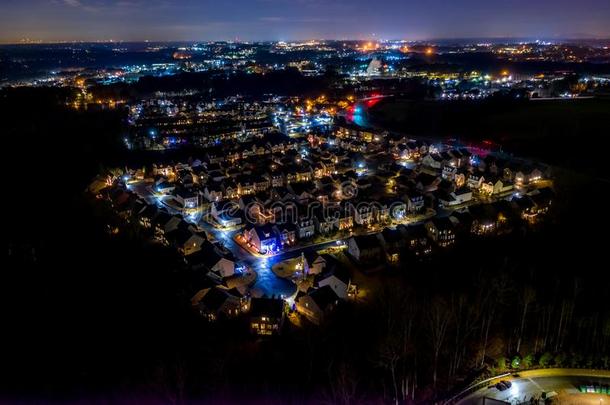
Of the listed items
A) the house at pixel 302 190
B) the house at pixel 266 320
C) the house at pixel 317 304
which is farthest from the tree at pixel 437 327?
the house at pixel 302 190

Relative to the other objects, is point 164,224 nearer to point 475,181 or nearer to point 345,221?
point 345,221

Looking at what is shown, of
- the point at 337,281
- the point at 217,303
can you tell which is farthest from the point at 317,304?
the point at 217,303

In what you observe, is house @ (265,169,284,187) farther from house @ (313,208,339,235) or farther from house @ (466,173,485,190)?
house @ (466,173,485,190)

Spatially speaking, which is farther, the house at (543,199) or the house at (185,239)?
the house at (543,199)

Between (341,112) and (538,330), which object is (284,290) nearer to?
(538,330)

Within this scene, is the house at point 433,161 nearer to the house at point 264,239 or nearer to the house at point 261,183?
the house at point 261,183

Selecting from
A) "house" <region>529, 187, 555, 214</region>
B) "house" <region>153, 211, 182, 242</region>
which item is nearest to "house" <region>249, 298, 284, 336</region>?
"house" <region>153, 211, 182, 242</region>

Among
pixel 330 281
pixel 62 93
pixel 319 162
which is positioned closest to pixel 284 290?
pixel 330 281
